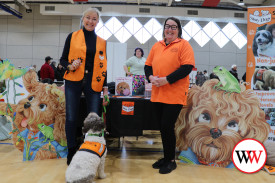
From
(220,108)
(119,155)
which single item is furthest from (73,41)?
(220,108)

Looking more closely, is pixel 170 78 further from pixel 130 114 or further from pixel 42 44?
pixel 42 44

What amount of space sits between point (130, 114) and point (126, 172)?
1.90 ft

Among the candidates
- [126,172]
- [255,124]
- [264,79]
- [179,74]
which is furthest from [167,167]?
[264,79]

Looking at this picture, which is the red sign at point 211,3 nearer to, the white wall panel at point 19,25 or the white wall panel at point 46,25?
the white wall panel at point 46,25

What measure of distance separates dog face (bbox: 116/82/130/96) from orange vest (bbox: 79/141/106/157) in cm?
95

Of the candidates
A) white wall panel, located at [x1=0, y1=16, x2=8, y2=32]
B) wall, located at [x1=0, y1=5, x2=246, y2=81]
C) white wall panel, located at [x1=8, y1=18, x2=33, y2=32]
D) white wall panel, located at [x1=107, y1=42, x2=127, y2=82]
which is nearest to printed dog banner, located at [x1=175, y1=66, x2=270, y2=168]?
white wall panel, located at [x1=107, y1=42, x2=127, y2=82]

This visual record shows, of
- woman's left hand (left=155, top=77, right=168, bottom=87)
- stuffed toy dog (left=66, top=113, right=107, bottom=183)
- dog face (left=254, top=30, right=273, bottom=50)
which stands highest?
dog face (left=254, top=30, right=273, bottom=50)

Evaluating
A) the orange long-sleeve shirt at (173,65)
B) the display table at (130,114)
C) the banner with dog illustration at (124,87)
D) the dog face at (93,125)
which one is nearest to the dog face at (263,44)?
the orange long-sleeve shirt at (173,65)

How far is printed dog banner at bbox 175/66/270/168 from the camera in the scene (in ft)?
7.66

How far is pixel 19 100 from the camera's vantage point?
2.50m

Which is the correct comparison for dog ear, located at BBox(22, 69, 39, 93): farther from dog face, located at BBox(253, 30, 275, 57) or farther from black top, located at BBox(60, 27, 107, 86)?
dog face, located at BBox(253, 30, 275, 57)

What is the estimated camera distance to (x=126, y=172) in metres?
2.13

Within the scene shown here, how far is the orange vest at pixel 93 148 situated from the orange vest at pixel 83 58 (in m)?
0.54

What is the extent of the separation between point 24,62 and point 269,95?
10.2m
